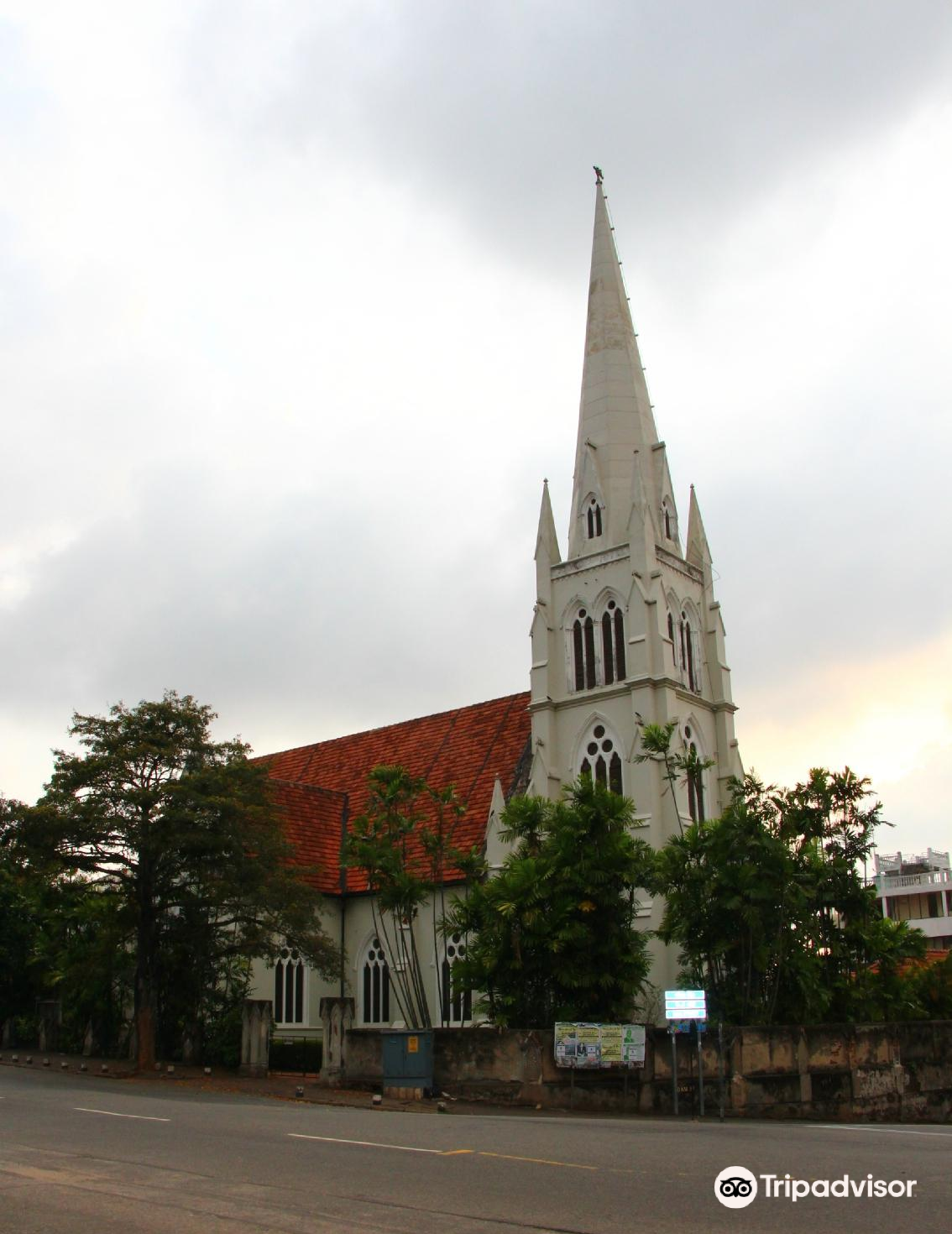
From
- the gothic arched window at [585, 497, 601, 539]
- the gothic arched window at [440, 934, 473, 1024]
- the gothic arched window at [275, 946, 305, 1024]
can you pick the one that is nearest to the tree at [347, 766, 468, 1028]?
the gothic arched window at [440, 934, 473, 1024]

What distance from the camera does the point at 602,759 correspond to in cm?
3738

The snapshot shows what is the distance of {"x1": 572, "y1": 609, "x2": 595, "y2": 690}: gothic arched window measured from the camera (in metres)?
39.0

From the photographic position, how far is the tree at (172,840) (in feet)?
92.8

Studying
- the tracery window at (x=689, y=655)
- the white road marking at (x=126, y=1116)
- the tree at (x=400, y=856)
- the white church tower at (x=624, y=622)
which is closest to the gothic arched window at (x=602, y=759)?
the white church tower at (x=624, y=622)

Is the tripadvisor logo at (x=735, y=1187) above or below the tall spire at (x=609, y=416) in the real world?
below

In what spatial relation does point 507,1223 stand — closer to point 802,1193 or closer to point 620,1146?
point 802,1193

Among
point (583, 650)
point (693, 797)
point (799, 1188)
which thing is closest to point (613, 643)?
point (583, 650)

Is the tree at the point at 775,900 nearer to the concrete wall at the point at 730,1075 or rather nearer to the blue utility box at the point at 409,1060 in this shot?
the concrete wall at the point at 730,1075

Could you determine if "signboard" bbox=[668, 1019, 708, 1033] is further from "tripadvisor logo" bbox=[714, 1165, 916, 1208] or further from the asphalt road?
"tripadvisor logo" bbox=[714, 1165, 916, 1208]

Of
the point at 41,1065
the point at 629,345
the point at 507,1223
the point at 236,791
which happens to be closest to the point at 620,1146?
the point at 507,1223

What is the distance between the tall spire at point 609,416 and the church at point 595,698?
6 cm

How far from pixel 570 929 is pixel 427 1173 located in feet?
46.3

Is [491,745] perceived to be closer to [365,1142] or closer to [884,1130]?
[884,1130]

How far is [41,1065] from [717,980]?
20588 mm
